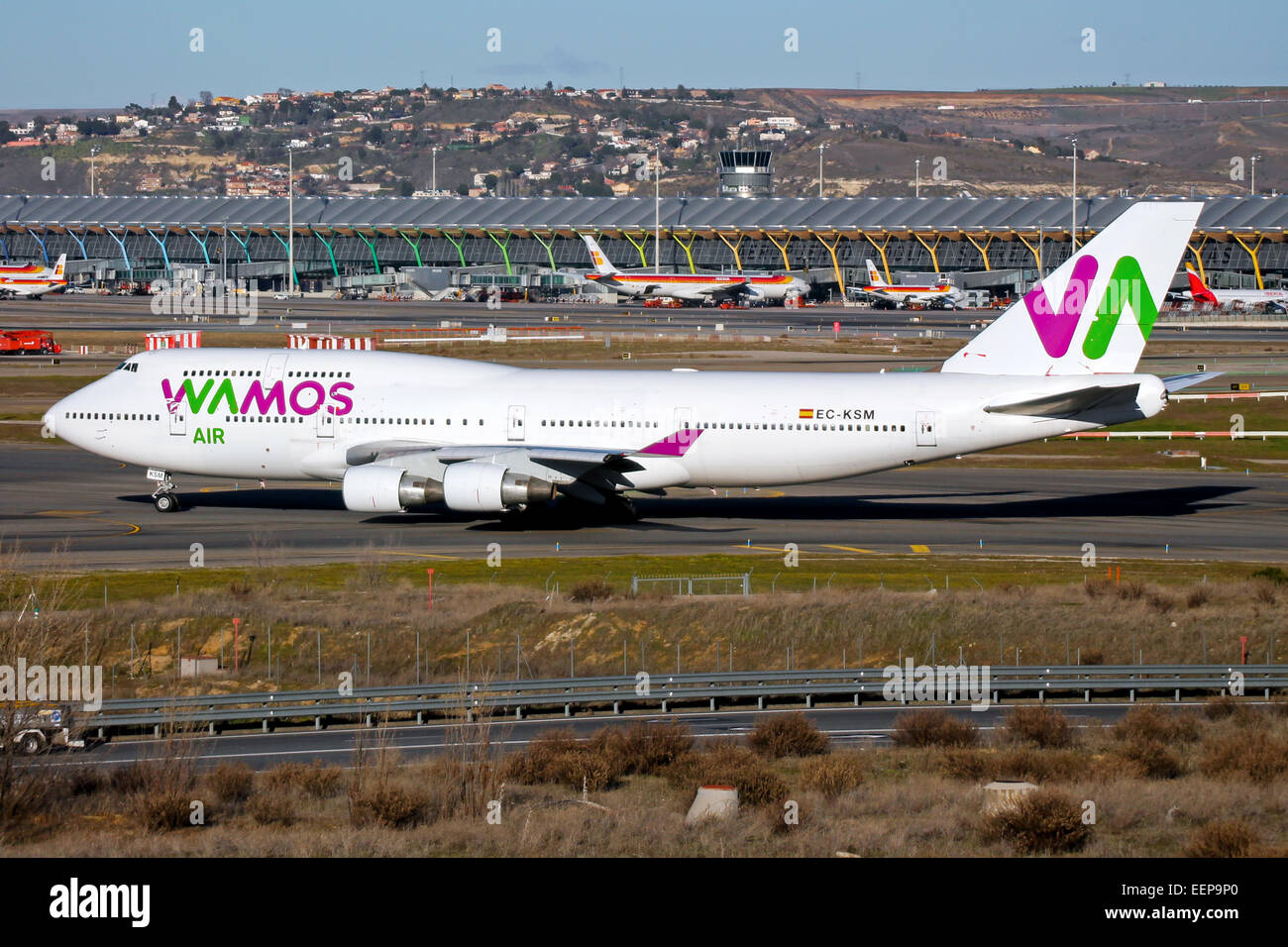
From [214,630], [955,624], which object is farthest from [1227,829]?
[214,630]

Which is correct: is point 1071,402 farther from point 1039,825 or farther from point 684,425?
point 1039,825

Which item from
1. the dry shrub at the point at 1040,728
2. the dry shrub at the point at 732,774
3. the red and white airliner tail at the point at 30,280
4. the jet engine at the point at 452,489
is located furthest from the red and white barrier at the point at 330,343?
the red and white airliner tail at the point at 30,280

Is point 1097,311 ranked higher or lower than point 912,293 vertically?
lower

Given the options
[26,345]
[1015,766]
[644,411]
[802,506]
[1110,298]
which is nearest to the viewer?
[1015,766]

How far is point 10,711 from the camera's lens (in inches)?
1059

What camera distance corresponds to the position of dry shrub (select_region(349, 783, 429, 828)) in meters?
25.4

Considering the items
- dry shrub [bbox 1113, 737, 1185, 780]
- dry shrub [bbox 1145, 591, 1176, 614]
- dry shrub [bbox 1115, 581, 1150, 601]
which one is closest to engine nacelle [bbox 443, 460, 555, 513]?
dry shrub [bbox 1115, 581, 1150, 601]

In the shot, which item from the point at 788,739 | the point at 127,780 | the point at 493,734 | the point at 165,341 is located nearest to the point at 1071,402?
the point at 788,739

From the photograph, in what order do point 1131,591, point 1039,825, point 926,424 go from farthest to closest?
point 926,424
point 1131,591
point 1039,825

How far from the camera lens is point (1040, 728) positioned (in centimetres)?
3191

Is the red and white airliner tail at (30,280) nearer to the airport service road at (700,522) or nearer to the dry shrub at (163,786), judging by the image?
the airport service road at (700,522)

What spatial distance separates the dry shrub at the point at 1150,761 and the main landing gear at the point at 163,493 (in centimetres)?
3725

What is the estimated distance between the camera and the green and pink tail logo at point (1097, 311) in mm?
51594

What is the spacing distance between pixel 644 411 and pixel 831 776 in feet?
84.9
